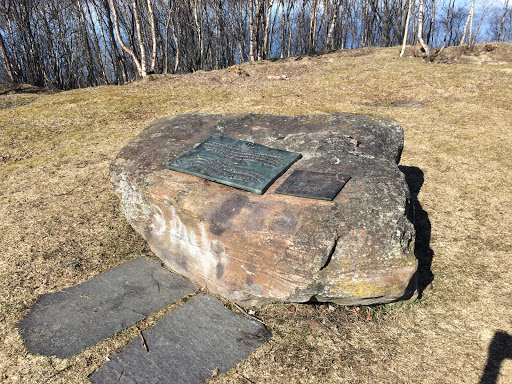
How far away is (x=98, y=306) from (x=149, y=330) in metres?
0.64

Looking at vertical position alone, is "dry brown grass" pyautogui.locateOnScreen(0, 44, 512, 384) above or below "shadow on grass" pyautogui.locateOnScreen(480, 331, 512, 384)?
above

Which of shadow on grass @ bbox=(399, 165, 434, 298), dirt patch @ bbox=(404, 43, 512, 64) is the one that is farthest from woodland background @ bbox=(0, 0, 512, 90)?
shadow on grass @ bbox=(399, 165, 434, 298)

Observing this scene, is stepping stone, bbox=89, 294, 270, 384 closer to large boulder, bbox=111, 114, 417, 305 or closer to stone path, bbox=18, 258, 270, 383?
stone path, bbox=18, 258, 270, 383

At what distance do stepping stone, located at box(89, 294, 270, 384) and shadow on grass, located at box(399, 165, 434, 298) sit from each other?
180 centimetres

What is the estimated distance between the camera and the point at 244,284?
3.28 meters

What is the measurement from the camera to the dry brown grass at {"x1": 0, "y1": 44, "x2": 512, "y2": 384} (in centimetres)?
282

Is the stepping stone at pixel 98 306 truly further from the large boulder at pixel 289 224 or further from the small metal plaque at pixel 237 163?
the small metal plaque at pixel 237 163

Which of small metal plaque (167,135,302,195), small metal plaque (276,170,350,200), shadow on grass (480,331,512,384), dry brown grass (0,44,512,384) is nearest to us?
shadow on grass (480,331,512,384)

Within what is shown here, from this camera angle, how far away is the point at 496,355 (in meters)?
2.85

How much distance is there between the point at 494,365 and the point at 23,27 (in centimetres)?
2800

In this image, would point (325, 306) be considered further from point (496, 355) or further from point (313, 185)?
point (496, 355)

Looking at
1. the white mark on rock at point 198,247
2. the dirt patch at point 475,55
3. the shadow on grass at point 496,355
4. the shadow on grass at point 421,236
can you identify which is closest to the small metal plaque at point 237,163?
the white mark on rock at point 198,247

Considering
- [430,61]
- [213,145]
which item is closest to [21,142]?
[213,145]

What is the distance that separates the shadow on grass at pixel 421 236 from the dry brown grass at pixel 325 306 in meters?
0.08
